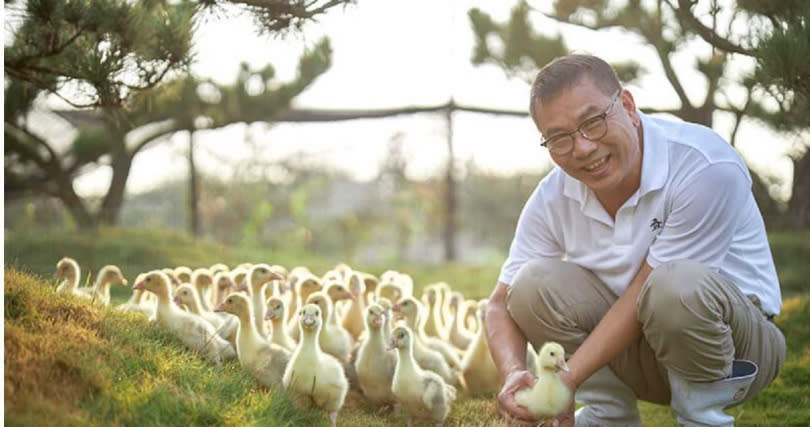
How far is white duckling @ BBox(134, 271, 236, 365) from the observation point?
2.82 m

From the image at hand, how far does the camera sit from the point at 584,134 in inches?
90.4

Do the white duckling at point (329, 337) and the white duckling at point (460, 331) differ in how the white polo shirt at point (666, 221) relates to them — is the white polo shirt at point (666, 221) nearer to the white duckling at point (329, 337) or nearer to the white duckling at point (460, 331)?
the white duckling at point (329, 337)

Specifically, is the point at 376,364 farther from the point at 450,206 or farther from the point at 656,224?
the point at 450,206

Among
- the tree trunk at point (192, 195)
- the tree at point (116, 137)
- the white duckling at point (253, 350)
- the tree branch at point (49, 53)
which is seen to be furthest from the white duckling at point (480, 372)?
the tree trunk at point (192, 195)

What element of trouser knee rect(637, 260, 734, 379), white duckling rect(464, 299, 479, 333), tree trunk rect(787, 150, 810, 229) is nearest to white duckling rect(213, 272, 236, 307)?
white duckling rect(464, 299, 479, 333)

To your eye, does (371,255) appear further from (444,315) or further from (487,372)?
(487,372)

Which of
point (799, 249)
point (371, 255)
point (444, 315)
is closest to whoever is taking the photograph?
point (444, 315)

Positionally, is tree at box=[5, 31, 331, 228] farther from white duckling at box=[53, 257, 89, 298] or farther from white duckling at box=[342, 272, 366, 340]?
white duckling at box=[53, 257, 89, 298]

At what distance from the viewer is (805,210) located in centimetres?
524

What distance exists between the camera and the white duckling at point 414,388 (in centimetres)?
288

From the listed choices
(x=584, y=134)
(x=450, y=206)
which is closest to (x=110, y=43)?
(x=584, y=134)

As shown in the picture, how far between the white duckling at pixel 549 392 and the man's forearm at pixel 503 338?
14 centimetres

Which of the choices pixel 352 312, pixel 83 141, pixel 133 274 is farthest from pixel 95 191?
pixel 352 312

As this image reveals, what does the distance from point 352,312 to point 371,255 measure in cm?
599
